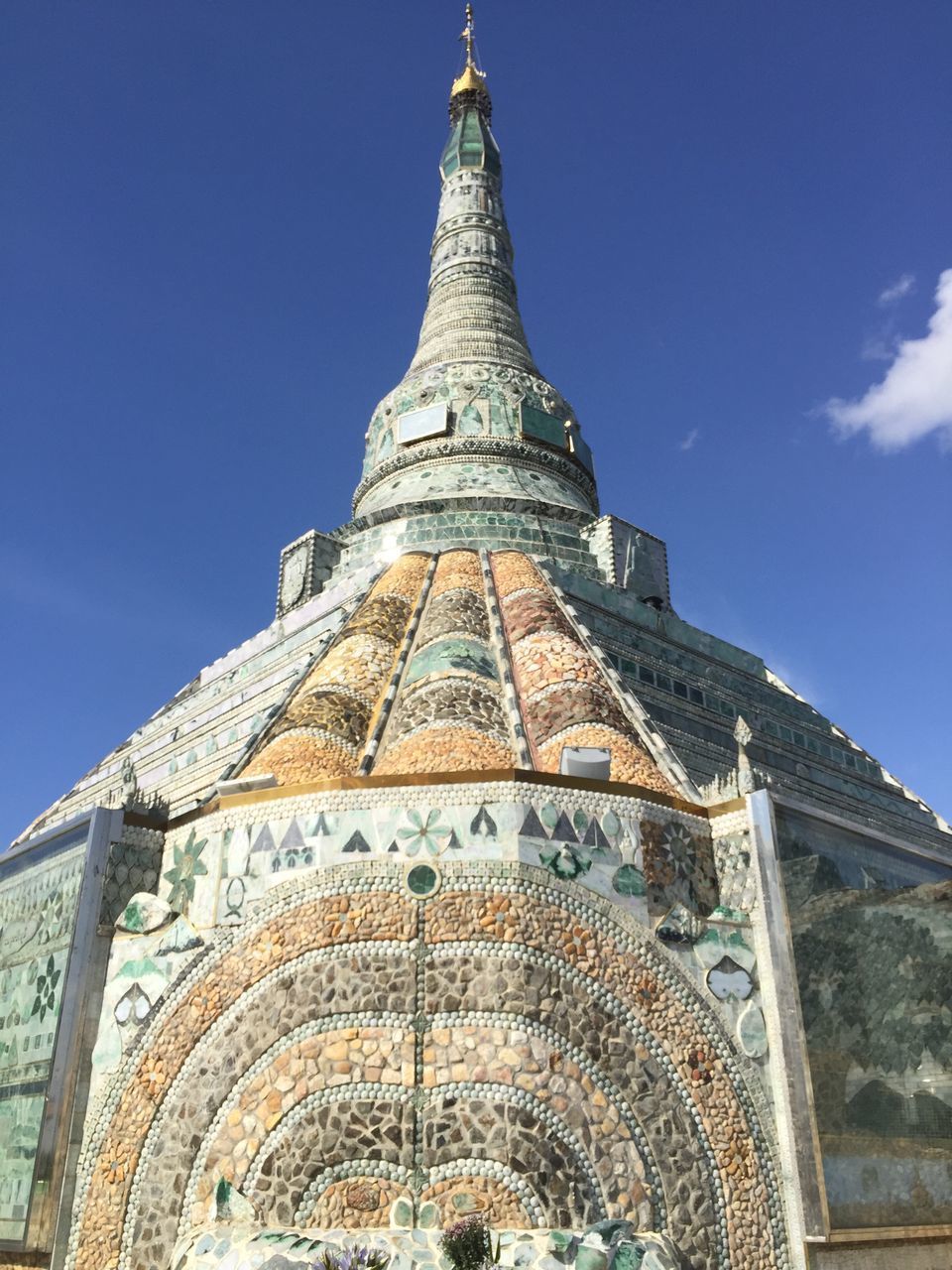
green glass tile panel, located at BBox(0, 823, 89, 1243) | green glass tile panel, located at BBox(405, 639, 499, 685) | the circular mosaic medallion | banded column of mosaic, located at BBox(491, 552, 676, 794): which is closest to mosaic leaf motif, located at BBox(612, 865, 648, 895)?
banded column of mosaic, located at BBox(491, 552, 676, 794)

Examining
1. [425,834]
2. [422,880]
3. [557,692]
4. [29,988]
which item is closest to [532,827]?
[425,834]

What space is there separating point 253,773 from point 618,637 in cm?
729

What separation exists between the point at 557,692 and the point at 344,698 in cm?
263

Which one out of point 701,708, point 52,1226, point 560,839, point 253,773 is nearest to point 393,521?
point 701,708

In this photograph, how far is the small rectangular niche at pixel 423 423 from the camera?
81.5 feet

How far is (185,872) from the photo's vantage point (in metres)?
11.9

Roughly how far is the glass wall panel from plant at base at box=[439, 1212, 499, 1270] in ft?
13.2

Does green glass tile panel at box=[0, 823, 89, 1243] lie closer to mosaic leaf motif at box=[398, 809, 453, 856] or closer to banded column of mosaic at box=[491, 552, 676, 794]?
mosaic leaf motif at box=[398, 809, 453, 856]

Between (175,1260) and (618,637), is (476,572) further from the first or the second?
(175,1260)

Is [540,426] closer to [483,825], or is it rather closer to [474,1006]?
[483,825]

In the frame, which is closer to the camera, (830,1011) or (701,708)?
(830,1011)

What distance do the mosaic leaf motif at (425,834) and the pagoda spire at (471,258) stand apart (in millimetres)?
17084

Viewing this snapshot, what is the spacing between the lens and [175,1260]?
9438mm

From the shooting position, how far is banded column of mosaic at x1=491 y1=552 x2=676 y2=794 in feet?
41.8
